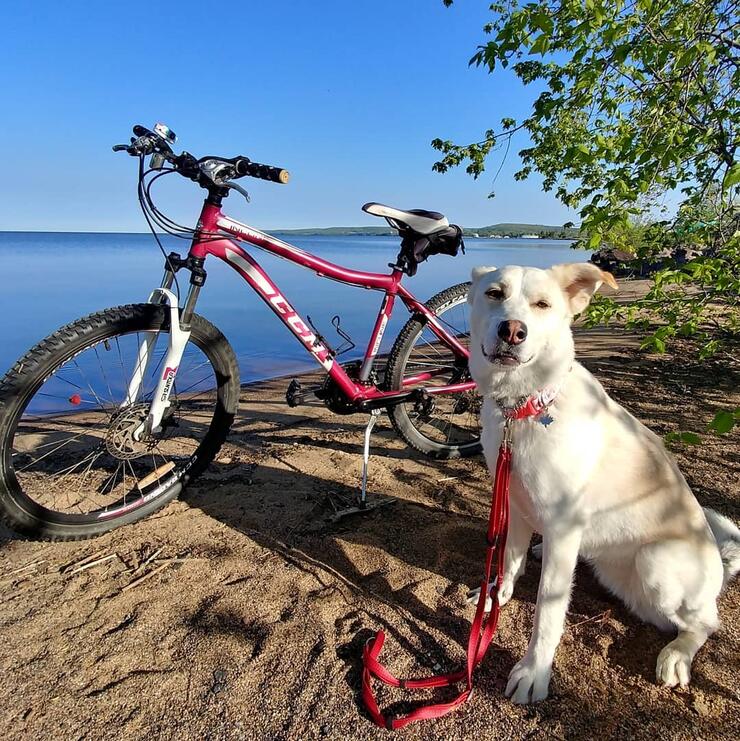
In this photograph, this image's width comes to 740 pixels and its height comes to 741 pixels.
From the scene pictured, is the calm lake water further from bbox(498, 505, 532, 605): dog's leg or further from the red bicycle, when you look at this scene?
bbox(498, 505, 532, 605): dog's leg

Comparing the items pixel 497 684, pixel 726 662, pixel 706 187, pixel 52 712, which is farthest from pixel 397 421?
pixel 706 187

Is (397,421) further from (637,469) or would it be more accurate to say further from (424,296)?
(424,296)

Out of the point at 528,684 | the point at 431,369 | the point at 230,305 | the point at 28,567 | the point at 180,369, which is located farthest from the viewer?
the point at 230,305

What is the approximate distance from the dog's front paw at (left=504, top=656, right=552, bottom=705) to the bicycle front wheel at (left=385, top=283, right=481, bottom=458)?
2013mm

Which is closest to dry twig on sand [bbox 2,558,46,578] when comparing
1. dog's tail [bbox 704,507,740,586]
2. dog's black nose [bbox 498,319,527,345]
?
dog's black nose [bbox 498,319,527,345]

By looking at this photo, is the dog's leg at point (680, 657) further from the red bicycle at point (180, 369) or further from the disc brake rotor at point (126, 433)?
the disc brake rotor at point (126, 433)

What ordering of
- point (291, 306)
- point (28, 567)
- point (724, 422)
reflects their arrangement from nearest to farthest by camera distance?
point (724, 422) < point (28, 567) < point (291, 306)

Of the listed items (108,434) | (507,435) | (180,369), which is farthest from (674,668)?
(108,434)

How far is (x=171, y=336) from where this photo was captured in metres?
2.71

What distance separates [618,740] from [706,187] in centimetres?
473

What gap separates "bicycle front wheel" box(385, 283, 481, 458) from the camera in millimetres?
3611

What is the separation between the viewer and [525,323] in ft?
6.09

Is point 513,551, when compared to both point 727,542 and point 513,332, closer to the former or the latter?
point 727,542

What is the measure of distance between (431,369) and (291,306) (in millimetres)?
1329
